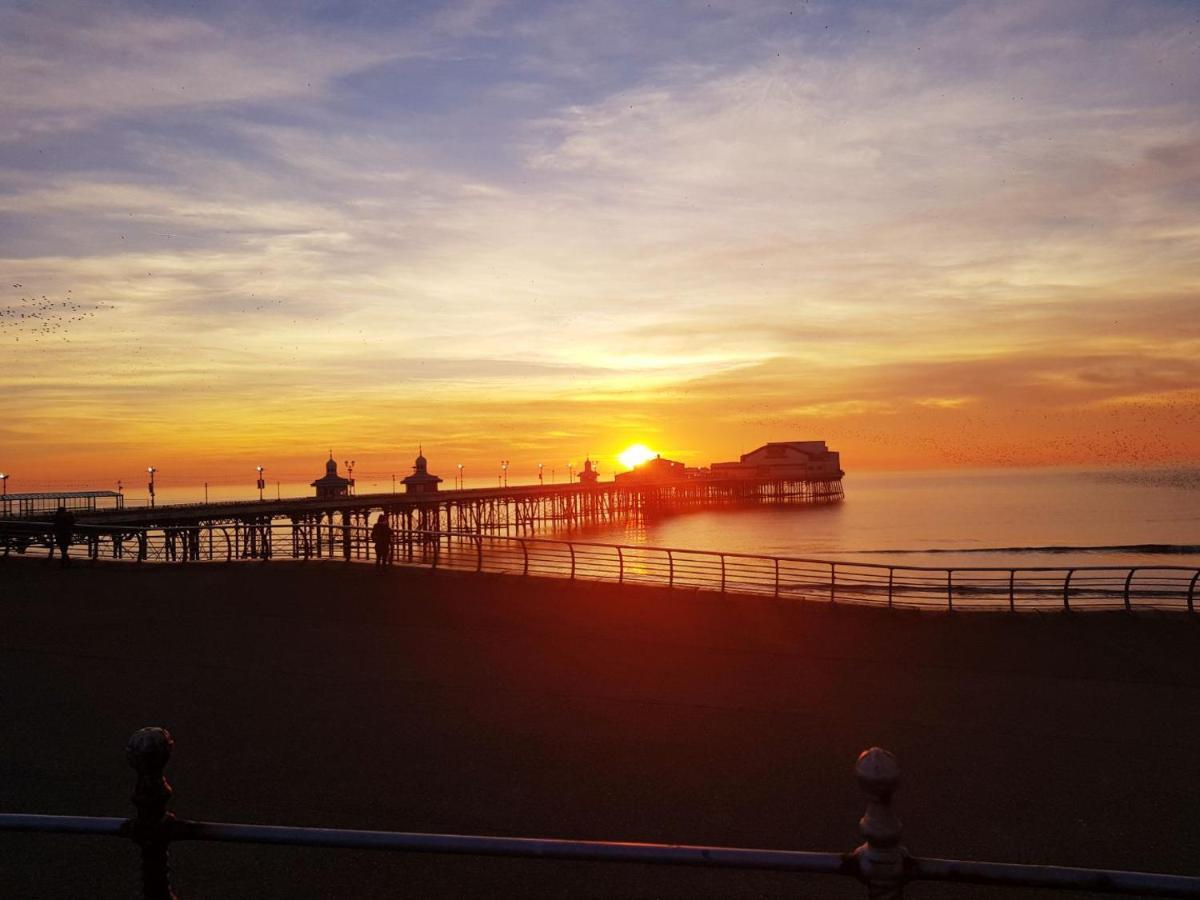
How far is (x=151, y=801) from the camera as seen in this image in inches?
114

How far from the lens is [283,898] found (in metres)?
5.95

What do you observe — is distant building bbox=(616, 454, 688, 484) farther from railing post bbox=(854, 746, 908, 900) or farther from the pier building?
railing post bbox=(854, 746, 908, 900)

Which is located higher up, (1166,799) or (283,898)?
(283,898)

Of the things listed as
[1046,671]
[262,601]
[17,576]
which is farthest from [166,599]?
[1046,671]

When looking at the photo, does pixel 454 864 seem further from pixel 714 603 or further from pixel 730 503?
pixel 730 503

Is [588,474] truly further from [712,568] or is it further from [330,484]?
[712,568]

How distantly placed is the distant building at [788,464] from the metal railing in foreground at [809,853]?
154070 millimetres

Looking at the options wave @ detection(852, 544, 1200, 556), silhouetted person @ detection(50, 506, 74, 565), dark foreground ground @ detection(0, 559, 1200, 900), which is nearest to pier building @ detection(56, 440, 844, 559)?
wave @ detection(852, 544, 1200, 556)

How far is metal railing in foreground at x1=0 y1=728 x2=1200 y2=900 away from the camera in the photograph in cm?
231

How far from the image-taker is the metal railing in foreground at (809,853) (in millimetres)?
2314

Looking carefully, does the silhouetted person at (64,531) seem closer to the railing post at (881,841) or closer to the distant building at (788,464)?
the railing post at (881,841)

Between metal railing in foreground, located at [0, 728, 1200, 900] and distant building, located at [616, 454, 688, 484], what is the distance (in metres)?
171

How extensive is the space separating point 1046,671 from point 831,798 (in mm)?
9664

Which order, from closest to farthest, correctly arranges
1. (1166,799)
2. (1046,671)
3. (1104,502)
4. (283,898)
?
1. (283,898)
2. (1166,799)
3. (1046,671)
4. (1104,502)
